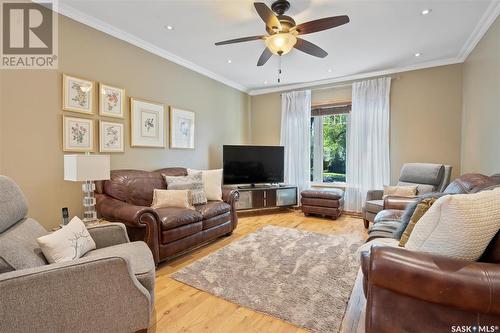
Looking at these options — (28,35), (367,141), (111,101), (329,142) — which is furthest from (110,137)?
(367,141)

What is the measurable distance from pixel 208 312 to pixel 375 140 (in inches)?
161

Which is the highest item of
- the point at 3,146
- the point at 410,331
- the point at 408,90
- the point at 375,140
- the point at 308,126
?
the point at 408,90

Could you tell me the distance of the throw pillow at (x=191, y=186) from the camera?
3215mm

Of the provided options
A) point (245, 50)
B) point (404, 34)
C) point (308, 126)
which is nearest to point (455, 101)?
point (404, 34)

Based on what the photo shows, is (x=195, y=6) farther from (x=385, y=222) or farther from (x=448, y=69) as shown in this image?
(x=448, y=69)

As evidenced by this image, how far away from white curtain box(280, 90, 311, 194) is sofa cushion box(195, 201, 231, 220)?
7.53ft

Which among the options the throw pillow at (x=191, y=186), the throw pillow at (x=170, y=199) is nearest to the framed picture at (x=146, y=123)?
the throw pillow at (x=191, y=186)

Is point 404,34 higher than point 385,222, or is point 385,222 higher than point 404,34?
point 404,34

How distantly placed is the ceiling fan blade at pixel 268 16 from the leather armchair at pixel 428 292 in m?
2.00

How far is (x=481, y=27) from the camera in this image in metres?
2.79

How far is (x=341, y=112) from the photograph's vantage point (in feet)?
16.1

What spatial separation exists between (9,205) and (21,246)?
302 mm

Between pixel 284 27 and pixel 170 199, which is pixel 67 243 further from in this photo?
pixel 284 27

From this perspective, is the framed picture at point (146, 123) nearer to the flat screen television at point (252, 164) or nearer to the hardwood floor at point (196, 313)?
the flat screen television at point (252, 164)
